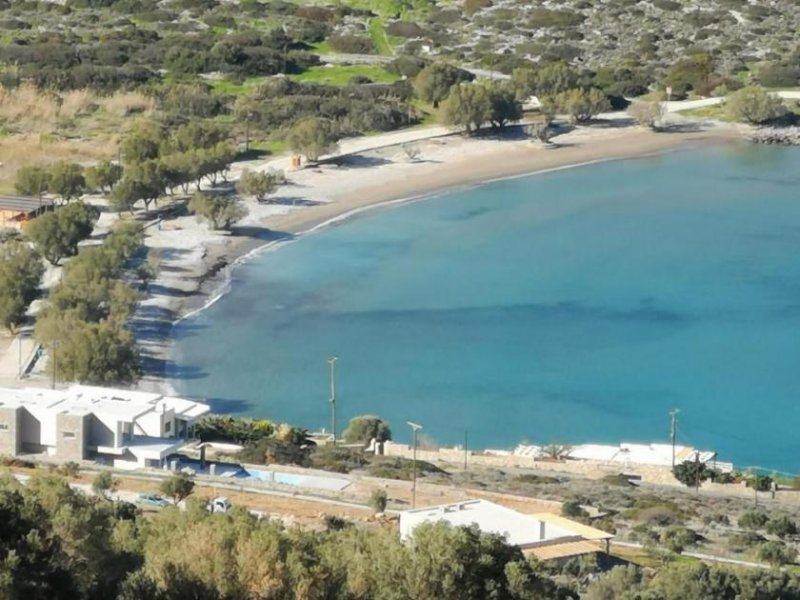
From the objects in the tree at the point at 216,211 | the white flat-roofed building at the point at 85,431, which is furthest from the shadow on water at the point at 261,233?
the white flat-roofed building at the point at 85,431

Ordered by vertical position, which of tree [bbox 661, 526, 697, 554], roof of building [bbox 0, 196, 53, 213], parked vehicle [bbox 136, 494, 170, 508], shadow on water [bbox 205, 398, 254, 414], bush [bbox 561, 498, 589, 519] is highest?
roof of building [bbox 0, 196, 53, 213]

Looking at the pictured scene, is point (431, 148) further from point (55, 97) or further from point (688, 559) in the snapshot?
point (688, 559)

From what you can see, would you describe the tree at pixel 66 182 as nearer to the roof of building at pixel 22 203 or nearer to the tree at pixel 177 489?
the roof of building at pixel 22 203

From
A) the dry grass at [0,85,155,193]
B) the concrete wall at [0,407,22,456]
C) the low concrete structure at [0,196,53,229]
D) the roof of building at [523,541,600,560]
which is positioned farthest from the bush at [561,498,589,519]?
the dry grass at [0,85,155,193]

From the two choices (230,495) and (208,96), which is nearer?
(230,495)

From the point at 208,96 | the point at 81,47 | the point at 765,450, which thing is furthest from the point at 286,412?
the point at 81,47

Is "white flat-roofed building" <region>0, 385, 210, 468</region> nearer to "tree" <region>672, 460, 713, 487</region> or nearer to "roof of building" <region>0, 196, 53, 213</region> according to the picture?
"tree" <region>672, 460, 713, 487</region>

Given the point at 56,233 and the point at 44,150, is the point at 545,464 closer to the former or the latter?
the point at 56,233
